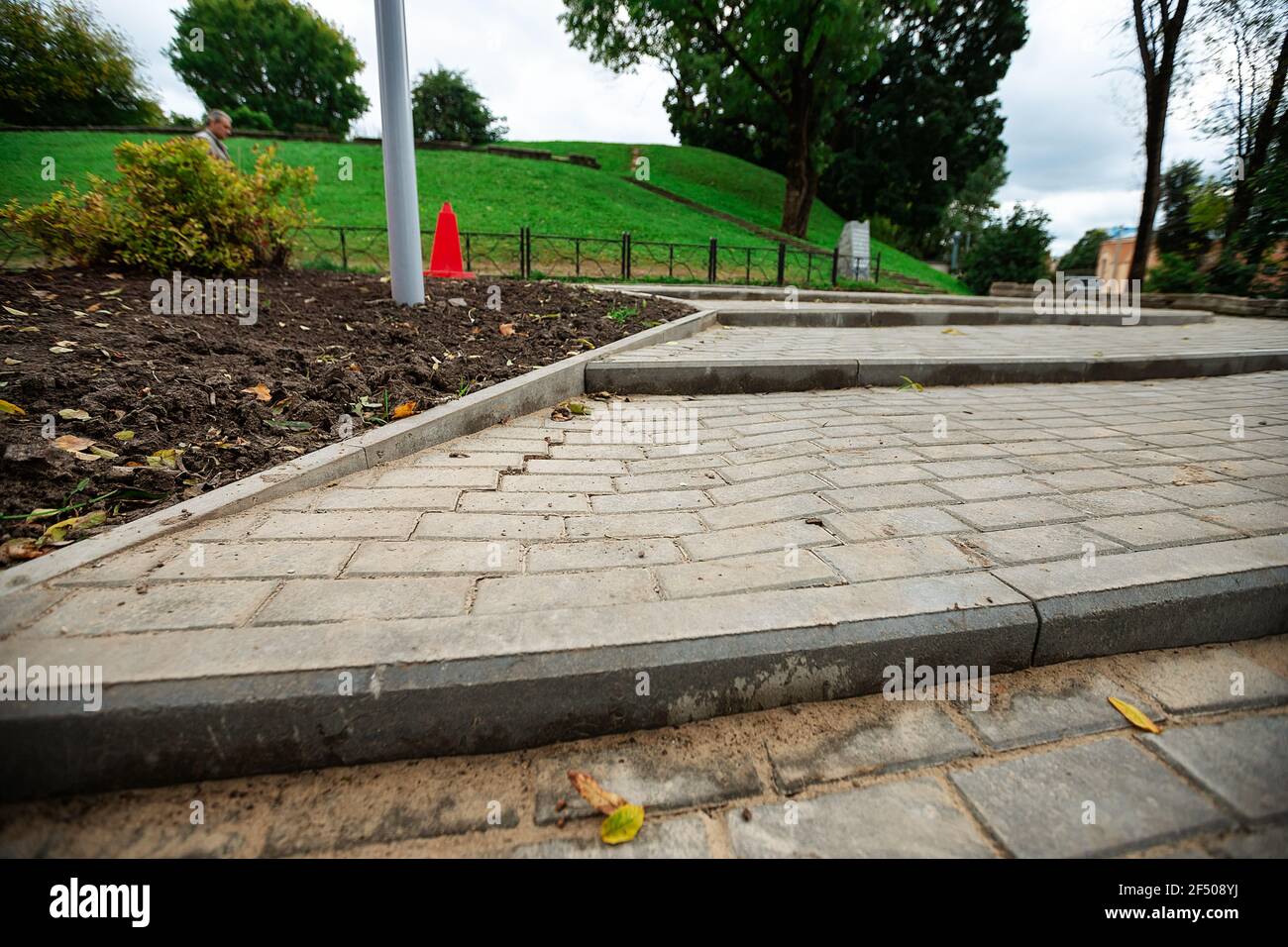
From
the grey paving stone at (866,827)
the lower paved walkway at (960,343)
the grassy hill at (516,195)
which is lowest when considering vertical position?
the grey paving stone at (866,827)

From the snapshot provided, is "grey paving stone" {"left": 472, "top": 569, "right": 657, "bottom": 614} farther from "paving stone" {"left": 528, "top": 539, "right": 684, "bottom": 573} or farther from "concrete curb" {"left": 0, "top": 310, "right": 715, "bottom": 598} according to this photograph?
"concrete curb" {"left": 0, "top": 310, "right": 715, "bottom": 598}

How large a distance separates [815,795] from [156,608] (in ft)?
5.72

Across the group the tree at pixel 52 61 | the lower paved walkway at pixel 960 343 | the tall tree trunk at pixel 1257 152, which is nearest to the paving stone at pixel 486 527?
the lower paved walkway at pixel 960 343

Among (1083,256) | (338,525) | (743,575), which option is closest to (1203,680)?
(743,575)

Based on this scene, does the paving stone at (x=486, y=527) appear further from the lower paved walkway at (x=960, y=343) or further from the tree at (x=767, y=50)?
the tree at (x=767, y=50)

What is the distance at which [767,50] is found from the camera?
20.6 meters

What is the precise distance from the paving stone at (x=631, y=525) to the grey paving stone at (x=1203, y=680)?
139 cm

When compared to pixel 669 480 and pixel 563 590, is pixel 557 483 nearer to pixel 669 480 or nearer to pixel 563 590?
pixel 669 480

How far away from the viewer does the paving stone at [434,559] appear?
1862 millimetres

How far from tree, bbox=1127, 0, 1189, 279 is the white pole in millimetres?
17265

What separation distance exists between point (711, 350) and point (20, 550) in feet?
15.3

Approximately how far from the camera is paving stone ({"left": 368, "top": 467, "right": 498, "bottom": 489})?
2597 millimetres
